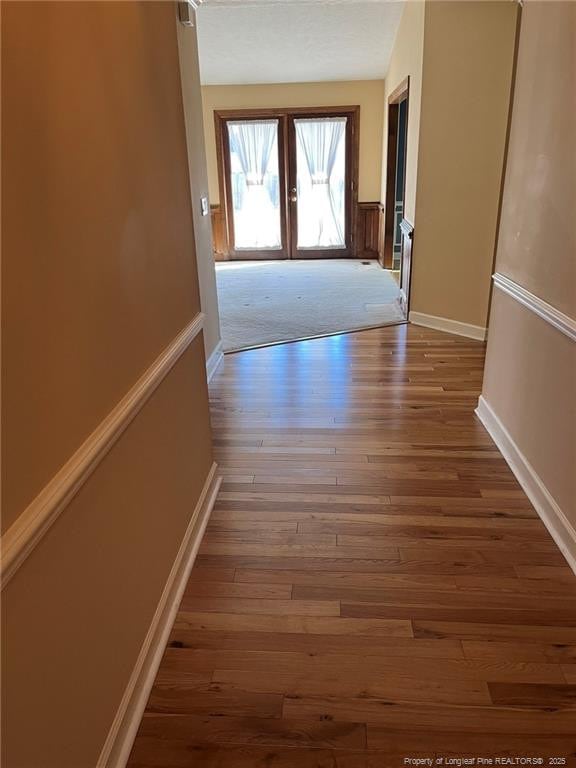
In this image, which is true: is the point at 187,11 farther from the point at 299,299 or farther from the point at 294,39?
the point at 294,39

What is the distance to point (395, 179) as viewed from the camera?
7012 mm

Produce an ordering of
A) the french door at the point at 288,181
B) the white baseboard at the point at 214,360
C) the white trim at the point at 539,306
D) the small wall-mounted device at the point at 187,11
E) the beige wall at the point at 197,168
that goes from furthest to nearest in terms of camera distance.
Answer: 1. the french door at the point at 288,181
2. the white baseboard at the point at 214,360
3. the beige wall at the point at 197,168
4. the small wall-mounted device at the point at 187,11
5. the white trim at the point at 539,306

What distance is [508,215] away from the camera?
2645mm

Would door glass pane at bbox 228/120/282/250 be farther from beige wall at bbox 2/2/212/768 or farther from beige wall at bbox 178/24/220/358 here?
beige wall at bbox 2/2/212/768

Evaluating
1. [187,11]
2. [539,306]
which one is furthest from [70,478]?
[187,11]

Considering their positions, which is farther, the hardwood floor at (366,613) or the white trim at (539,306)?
the white trim at (539,306)

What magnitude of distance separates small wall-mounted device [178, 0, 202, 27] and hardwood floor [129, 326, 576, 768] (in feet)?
7.71

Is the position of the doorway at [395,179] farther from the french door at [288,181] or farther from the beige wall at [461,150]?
the french door at [288,181]

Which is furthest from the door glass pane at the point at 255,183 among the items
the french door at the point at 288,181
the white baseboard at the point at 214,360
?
the white baseboard at the point at 214,360

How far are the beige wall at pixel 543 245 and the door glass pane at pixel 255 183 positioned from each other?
5977mm

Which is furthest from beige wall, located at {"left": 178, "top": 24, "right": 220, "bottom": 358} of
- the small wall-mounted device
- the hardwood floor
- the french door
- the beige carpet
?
the french door

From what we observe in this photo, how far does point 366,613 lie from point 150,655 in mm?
697

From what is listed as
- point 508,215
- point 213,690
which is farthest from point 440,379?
point 213,690

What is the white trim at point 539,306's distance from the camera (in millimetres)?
1984
